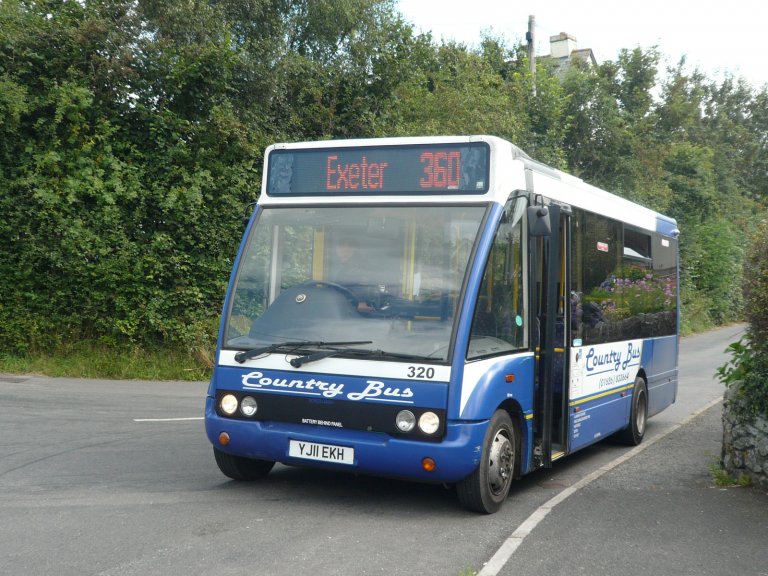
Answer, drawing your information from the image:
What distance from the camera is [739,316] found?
25.6 ft

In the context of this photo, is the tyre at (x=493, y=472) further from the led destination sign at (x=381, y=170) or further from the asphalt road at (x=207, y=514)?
the led destination sign at (x=381, y=170)

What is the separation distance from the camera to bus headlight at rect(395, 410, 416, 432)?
252 inches

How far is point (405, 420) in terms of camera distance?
6.42 metres

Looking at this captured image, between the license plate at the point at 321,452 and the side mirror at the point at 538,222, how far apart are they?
2.14 metres

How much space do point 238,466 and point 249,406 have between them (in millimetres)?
842

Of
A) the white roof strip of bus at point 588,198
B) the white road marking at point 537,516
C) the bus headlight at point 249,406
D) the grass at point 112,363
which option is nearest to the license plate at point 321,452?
the bus headlight at point 249,406

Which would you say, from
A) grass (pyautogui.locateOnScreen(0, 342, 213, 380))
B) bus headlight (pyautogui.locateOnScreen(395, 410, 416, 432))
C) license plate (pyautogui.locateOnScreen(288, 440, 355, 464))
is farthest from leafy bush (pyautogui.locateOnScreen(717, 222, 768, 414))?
grass (pyautogui.locateOnScreen(0, 342, 213, 380))

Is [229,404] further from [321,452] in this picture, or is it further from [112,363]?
[112,363]

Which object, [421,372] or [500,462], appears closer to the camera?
[421,372]

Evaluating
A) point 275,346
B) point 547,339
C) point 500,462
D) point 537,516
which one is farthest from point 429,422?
point 547,339

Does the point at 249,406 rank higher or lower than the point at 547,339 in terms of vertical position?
lower

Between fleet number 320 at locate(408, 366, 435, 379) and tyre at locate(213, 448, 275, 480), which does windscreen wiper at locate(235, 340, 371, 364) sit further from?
tyre at locate(213, 448, 275, 480)

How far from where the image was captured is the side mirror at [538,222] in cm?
692

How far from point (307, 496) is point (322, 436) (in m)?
0.84
